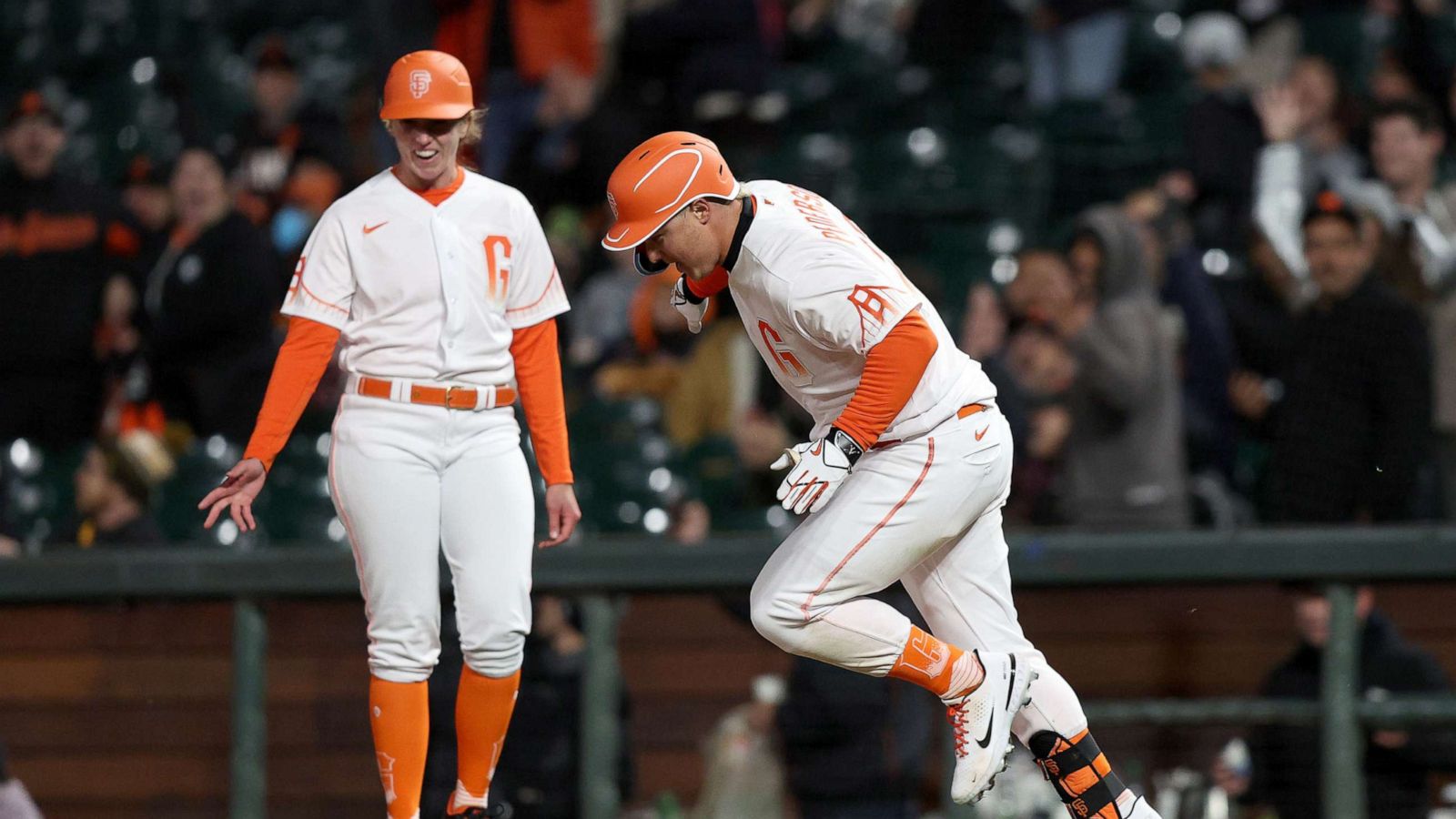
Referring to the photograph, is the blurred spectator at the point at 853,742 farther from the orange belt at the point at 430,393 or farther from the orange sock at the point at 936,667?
the orange belt at the point at 430,393

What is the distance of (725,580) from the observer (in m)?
6.41

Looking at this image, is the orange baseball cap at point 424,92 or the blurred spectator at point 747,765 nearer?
the orange baseball cap at point 424,92

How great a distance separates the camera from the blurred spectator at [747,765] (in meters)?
6.38

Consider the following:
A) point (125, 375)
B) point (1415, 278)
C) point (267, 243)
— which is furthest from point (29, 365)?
point (1415, 278)

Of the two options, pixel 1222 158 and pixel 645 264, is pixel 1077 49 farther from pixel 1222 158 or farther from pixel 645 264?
pixel 645 264

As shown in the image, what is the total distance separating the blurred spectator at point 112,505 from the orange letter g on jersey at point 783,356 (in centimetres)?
290

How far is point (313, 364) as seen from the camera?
197 inches

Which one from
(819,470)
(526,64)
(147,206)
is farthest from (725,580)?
(526,64)

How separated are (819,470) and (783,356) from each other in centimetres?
47

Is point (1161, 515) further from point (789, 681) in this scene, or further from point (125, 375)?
point (125, 375)

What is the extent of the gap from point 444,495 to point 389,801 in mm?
801

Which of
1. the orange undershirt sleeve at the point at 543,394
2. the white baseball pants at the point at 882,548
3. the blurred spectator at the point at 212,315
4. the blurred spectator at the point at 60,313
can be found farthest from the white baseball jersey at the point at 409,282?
the blurred spectator at the point at 60,313

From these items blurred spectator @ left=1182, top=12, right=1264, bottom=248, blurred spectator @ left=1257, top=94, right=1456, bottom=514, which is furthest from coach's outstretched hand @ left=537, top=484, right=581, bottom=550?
blurred spectator @ left=1182, top=12, right=1264, bottom=248

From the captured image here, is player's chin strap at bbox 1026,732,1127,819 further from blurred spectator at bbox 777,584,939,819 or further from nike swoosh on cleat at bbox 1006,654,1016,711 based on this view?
blurred spectator at bbox 777,584,939,819
